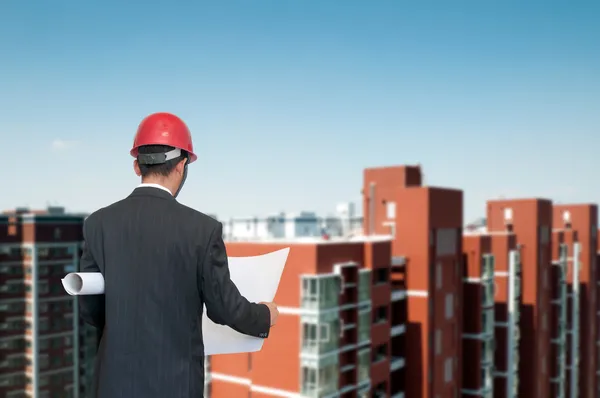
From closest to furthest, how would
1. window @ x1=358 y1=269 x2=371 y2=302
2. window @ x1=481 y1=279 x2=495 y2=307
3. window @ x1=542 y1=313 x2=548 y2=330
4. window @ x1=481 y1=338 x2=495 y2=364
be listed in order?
1. window @ x1=358 y1=269 x2=371 y2=302
2. window @ x1=481 y1=279 x2=495 y2=307
3. window @ x1=481 y1=338 x2=495 y2=364
4. window @ x1=542 y1=313 x2=548 y2=330

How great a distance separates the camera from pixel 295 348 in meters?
24.9

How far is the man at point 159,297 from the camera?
276cm

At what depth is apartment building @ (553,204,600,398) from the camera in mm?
52181

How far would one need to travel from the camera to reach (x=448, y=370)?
3409 centimetres

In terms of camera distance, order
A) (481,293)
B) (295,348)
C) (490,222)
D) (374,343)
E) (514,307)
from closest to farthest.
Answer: (295,348) → (374,343) → (481,293) → (514,307) → (490,222)

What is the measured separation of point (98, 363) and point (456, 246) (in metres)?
33.5

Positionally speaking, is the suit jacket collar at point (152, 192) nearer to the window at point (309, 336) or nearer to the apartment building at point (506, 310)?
the window at point (309, 336)

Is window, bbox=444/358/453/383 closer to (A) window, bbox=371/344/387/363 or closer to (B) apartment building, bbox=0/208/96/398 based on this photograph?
(A) window, bbox=371/344/387/363

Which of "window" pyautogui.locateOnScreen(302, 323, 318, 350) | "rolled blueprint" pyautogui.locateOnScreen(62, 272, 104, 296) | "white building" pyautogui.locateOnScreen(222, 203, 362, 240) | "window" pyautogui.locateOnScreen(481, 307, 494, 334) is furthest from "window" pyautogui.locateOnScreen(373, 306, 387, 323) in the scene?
"white building" pyautogui.locateOnScreen(222, 203, 362, 240)

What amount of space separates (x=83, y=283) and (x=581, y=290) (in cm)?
5950

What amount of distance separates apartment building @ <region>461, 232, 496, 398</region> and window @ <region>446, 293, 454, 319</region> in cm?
338

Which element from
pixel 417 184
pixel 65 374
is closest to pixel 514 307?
pixel 417 184

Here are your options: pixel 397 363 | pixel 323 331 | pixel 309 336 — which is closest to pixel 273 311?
pixel 309 336

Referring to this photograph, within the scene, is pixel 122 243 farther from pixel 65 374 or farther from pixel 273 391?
pixel 65 374
